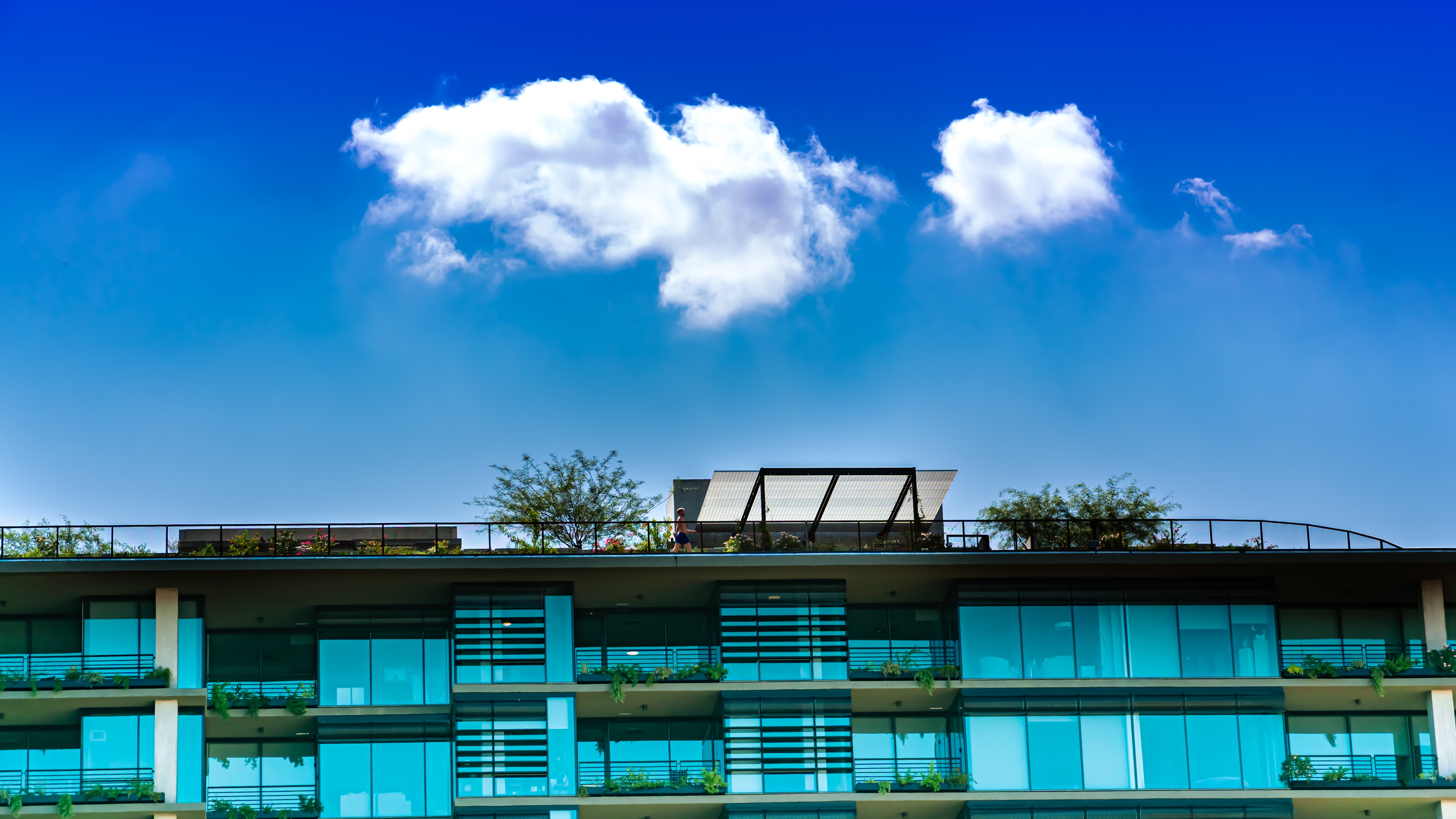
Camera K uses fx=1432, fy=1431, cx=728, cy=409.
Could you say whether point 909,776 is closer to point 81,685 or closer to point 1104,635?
point 1104,635

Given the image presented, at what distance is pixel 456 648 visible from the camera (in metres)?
39.1

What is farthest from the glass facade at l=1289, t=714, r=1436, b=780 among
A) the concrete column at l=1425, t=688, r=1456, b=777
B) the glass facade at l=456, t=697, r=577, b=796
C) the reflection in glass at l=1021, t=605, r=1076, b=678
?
the glass facade at l=456, t=697, r=577, b=796

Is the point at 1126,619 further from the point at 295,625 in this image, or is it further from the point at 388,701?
the point at 295,625

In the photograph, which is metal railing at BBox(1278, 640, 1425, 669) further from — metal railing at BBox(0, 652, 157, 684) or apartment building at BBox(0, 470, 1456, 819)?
metal railing at BBox(0, 652, 157, 684)

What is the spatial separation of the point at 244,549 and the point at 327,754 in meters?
6.11

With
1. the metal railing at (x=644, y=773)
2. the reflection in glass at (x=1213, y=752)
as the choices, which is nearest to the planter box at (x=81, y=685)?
the metal railing at (x=644, y=773)

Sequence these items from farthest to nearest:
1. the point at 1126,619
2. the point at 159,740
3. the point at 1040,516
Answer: the point at 1040,516 < the point at 1126,619 < the point at 159,740

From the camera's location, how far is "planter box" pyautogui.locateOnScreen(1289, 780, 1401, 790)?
130 ft

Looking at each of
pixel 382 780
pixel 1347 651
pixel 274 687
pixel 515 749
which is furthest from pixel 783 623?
pixel 1347 651

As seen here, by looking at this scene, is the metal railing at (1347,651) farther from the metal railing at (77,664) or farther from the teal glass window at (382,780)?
the metal railing at (77,664)

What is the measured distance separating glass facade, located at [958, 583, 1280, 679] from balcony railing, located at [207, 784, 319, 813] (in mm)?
18557

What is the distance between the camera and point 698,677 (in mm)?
39688

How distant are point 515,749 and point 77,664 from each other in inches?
479

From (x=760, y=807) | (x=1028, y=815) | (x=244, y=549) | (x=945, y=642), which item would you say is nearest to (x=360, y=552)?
(x=244, y=549)
